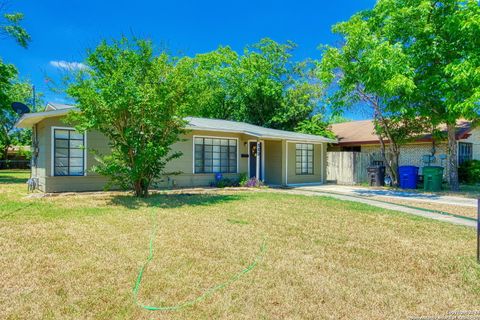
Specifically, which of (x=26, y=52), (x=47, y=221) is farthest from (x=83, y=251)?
(x=26, y=52)

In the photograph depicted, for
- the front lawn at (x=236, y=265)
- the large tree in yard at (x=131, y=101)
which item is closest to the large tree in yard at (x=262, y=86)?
the large tree in yard at (x=131, y=101)

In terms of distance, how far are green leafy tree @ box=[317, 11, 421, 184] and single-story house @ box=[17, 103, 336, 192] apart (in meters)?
3.04

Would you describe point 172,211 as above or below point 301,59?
below

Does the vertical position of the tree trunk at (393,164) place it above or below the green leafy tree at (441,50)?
below

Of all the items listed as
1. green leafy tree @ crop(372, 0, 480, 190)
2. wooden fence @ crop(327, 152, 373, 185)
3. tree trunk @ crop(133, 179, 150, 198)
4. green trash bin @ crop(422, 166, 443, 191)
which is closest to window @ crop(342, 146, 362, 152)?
wooden fence @ crop(327, 152, 373, 185)

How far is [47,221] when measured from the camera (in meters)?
6.45

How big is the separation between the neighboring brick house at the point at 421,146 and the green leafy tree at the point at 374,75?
173 cm

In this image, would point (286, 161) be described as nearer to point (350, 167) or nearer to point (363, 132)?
point (350, 167)

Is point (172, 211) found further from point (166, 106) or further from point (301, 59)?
point (301, 59)

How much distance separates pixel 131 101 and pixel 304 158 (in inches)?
402

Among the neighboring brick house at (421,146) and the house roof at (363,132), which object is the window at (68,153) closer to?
the neighboring brick house at (421,146)

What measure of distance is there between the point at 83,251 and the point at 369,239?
451cm

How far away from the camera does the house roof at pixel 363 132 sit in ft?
53.6

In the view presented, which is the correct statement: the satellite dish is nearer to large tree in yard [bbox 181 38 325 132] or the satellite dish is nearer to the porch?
the porch
